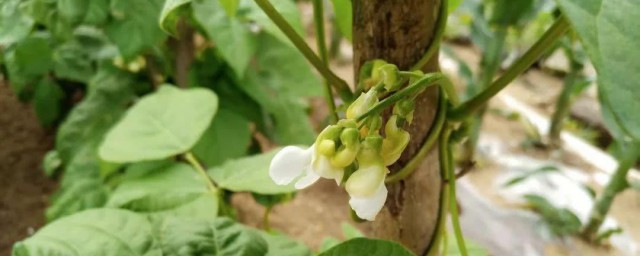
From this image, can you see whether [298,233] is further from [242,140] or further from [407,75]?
[407,75]

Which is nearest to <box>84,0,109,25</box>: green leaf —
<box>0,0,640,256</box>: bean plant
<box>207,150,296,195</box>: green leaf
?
<box>0,0,640,256</box>: bean plant

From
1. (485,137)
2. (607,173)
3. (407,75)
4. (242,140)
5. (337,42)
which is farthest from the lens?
(337,42)

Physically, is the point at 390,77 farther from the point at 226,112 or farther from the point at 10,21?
the point at 226,112

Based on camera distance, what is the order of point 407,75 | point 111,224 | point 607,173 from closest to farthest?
point 407,75, point 111,224, point 607,173

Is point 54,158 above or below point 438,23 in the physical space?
below

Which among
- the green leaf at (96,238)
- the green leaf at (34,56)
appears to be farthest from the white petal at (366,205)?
the green leaf at (34,56)

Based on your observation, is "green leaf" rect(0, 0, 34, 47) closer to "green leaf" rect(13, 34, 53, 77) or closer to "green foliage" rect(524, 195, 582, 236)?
"green leaf" rect(13, 34, 53, 77)

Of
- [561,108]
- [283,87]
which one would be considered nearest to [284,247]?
[283,87]

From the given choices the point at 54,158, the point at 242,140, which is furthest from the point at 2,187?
the point at 242,140
